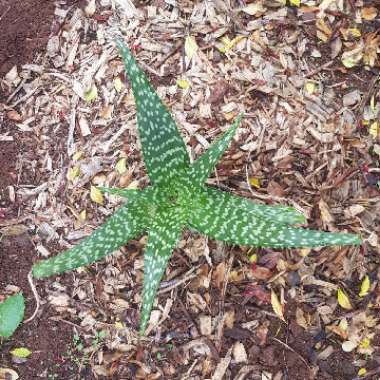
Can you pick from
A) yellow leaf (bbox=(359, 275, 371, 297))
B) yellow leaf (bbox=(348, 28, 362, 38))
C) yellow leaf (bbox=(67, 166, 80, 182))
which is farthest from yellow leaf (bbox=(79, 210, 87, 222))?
yellow leaf (bbox=(348, 28, 362, 38))

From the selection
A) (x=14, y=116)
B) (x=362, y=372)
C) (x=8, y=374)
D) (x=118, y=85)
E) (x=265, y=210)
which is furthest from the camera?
(x=14, y=116)

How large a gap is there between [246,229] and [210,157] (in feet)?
0.87

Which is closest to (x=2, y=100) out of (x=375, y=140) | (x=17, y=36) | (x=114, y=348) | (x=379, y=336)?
(x=17, y=36)

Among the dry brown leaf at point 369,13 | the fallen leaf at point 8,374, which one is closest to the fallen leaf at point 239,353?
the fallen leaf at point 8,374

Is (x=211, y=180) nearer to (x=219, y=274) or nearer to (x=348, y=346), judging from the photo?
(x=219, y=274)

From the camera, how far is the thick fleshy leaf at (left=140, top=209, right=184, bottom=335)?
1.84m

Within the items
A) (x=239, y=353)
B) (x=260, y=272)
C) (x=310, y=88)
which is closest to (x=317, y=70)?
(x=310, y=88)

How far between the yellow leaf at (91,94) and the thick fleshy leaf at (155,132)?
2.48 ft

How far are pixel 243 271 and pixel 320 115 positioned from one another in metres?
0.75

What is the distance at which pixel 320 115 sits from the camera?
96.6 inches

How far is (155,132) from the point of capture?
6.15 ft

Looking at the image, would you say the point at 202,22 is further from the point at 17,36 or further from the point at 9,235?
the point at 9,235

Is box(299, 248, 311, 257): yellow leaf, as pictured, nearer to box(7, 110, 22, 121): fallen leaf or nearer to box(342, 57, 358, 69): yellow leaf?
box(342, 57, 358, 69): yellow leaf

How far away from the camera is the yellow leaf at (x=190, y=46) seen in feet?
8.27
